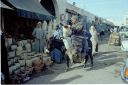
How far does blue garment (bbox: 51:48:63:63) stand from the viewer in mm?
14633

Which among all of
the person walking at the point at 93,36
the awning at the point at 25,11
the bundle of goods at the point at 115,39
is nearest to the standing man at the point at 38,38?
the awning at the point at 25,11

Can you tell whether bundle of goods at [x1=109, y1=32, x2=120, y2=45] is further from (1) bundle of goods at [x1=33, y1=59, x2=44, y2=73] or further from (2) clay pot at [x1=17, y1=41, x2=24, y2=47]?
(1) bundle of goods at [x1=33, y1=59, x2=44, y2=73]

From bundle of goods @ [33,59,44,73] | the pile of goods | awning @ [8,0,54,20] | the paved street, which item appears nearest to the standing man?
awning @ [8,0,54,20]

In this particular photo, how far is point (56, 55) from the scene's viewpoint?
14648mm

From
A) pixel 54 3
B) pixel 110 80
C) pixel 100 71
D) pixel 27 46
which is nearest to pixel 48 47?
pixel 27 46

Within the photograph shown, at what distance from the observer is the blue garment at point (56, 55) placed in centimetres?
1463

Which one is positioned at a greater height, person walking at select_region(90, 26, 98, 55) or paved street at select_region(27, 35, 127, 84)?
person walking at select_region(90, 26, 98, 55)

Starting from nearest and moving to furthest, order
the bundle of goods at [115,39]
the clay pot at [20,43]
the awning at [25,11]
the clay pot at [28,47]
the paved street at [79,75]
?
the paved street at [79,75] < the clay pot at [20,43] < the clay pot at [28,47] < the awning at [25,11] < the bundle of goods at [115,39]

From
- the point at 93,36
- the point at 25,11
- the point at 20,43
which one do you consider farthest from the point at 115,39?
the point at 20,43

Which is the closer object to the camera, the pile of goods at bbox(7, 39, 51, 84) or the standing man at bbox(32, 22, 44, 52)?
the pile of goods at bbox(7, 39, 51, 84)

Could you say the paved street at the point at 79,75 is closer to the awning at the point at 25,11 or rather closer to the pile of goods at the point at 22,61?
the pile of goods at the point at 22,61

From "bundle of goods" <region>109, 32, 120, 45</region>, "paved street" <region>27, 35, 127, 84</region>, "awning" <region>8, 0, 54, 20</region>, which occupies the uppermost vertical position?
"awning" <region>8, 0, 54, 20</region>

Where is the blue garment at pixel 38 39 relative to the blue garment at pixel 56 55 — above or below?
above

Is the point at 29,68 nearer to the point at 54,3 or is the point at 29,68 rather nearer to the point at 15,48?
the point at 15,48
